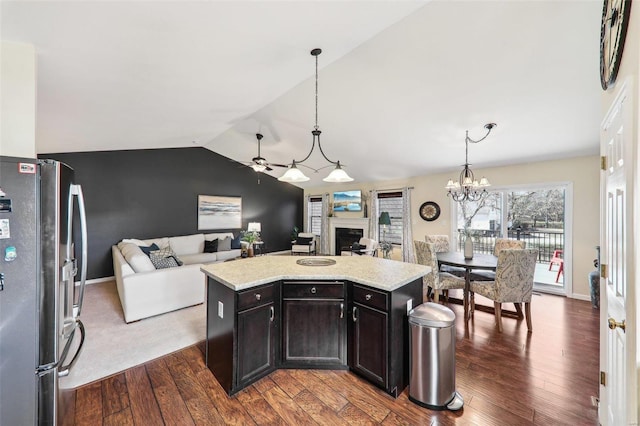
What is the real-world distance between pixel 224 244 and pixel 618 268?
6.74m

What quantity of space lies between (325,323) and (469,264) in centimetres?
224

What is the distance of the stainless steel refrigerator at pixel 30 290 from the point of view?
1.25 metres

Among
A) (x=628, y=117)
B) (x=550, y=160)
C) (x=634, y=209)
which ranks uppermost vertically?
(x=550, y=160)

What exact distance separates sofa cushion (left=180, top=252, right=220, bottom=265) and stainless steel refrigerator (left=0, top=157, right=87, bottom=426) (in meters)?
4.38

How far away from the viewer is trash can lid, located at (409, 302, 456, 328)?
→ 1893mm

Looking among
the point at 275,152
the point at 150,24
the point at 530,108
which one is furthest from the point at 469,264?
the point at 275,152

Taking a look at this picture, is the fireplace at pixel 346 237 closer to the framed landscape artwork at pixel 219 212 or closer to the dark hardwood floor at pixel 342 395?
the framed landscape artwork at pixel 219 212

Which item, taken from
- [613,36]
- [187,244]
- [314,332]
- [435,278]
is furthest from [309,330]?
[187,244]

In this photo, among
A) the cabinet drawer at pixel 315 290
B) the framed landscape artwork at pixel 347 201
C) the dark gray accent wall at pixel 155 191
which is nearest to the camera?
the cabinet drawer at pixel 315 290

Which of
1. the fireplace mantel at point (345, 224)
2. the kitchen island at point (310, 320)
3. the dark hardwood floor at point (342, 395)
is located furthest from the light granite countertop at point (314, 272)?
the fireplace mantel at point (345, 224)

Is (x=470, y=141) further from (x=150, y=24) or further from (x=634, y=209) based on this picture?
(x=150, y=24)

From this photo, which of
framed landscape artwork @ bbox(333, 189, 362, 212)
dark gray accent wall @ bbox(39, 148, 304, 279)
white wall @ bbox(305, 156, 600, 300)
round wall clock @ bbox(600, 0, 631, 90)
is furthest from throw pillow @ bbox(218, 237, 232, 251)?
round wall clock @ bbox(600, 0, 631, 90)

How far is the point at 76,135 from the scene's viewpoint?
3.85 m

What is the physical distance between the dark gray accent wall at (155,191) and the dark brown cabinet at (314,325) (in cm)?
506
